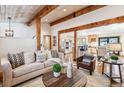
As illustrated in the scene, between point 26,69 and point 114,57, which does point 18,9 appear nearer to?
point 26,69

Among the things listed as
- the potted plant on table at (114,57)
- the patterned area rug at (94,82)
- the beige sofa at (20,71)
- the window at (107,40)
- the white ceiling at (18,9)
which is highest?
the white ceiling at (18,9)

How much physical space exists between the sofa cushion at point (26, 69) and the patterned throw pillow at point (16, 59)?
0.52 feet

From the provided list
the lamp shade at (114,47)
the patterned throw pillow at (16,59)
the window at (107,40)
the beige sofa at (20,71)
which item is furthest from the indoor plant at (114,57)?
the patterned throw pillow at (16,59)

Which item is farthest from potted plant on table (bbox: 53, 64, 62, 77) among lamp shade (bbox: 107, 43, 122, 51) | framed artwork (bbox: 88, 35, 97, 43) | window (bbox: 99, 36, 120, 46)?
lamp shade (bbox: 107, 43, 122, 51)

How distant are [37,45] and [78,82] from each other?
3.07 m

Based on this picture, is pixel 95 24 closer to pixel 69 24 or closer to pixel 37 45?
pixel 69 24

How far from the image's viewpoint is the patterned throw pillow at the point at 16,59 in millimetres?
3119

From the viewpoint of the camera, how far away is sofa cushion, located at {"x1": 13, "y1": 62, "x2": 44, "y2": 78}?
2.81 metres

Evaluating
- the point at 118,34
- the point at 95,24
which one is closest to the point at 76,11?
the point at 95,24

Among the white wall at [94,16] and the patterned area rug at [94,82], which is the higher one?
the white wall at [94,16]

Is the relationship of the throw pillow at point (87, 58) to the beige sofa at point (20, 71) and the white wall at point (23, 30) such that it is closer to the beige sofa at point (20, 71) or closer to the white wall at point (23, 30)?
the beige sofa at point (20, 71)
